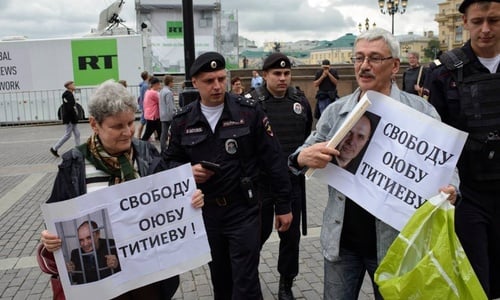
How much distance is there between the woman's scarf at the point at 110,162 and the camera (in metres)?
2.38

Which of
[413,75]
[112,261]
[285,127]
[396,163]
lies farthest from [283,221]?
[413,75]

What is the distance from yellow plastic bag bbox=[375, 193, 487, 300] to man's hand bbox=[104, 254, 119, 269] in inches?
48.3

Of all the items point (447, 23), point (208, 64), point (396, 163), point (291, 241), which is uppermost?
point (447, 23)

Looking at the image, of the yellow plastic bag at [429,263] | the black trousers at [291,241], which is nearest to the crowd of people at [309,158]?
the yellow plastic bag at [429,263]

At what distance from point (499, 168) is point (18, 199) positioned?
7.44m

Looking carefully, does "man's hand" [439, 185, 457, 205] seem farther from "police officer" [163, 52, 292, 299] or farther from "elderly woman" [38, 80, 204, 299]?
"elderly woman" [38, 80, 204, 299]

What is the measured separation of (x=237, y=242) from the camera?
3094 millimetres

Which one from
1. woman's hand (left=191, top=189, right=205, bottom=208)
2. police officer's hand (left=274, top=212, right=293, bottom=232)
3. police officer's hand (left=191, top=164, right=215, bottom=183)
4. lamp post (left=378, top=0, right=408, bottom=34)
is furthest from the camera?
lamp post (left=378, top=0, right=408, bottom=34)

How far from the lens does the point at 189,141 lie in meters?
3.13

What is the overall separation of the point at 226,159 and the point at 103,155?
3.06 feet

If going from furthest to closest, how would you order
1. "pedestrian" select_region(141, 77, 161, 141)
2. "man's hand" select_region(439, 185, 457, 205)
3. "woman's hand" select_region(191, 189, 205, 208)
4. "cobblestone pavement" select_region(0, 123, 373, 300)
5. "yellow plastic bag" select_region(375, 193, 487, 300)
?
"pedestrian" select_region(141, 77, 161, 141) → "cobblestone pavement" select_region(0, 123, 373, 300) → "woman's hand" select_region(191, 189, 205, 208) → "man's hand" select_region(439, 185, 457, 205) → "yellow plastic bag" select_region(375, 193, 487, 300)

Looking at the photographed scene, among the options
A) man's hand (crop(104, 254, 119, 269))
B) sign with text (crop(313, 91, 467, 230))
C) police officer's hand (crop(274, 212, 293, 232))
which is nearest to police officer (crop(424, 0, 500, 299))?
sign with text (crop(313, 91, 467, 230))

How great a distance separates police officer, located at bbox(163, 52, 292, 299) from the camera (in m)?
3.10

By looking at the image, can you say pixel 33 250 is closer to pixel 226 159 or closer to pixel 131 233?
pixel 226 159
